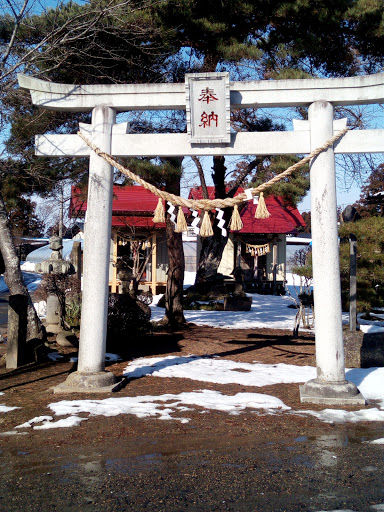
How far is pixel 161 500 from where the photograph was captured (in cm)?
343

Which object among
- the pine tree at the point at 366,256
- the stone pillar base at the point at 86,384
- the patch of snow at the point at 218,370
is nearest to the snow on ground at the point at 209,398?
the patch of snow at the point at 218,370

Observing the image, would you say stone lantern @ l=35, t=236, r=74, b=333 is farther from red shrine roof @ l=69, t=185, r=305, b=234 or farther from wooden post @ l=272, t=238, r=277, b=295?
wooden post @ l=272, t=238, r=277, b=295

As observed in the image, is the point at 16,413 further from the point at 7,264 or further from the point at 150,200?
the point at 150,200

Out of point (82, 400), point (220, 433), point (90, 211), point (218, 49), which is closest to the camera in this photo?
point (220, 433)

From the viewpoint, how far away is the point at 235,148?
6543 mm

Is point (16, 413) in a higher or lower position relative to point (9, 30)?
lower

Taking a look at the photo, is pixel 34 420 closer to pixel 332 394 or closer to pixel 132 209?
pixel 332 394

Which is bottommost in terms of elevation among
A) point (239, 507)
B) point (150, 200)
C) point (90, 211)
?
point (239, 507)

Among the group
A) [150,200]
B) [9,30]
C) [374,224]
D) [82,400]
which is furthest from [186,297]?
[82,400]

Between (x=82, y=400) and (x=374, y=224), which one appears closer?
(x=82, y=400)

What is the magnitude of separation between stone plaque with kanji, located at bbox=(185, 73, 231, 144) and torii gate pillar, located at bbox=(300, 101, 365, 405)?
126 cm

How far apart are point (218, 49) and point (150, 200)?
11.5 metres

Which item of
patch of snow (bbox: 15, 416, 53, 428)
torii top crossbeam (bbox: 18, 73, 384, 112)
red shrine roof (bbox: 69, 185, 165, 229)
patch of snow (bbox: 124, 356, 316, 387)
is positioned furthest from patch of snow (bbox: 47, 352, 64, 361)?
red shrine roof (bbox: 69, 185, 165, 229)

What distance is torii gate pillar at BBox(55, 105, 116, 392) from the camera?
6.54m
